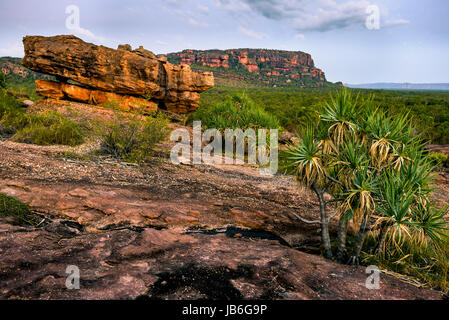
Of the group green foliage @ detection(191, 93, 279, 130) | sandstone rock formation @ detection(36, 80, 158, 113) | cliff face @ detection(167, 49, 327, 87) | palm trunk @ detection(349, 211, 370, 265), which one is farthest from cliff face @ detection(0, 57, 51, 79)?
cliff face @ detection(167, 49, 327, 87)

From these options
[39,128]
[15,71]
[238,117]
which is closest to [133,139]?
[39,128]

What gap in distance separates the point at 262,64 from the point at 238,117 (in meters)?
112

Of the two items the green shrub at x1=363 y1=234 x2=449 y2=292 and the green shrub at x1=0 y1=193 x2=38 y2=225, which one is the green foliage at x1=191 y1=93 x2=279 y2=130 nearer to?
the green shrub at x1=363 y1=234 x2=449 y2=292

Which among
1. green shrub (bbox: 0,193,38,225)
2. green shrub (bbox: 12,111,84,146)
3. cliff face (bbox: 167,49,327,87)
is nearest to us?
green shrub (bbox: 0,193,38,225)

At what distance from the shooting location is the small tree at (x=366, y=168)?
3.82 m

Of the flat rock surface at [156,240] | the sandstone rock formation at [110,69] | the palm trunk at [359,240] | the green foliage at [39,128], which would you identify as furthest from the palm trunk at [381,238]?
the sandstone rock formation at [110,69]

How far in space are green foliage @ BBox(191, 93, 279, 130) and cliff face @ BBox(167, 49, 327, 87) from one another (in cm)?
7861

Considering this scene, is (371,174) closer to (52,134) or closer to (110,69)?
(52,134)

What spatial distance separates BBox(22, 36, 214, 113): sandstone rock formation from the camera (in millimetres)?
12992

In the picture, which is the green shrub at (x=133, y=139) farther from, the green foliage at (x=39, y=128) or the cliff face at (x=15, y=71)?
the cliff face at (x=15, y=71)

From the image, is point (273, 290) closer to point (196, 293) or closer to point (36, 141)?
point (196, 293)

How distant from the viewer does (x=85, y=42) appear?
45.4 feet

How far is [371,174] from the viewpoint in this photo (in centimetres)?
396

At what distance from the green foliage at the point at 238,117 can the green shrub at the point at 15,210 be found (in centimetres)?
1044
